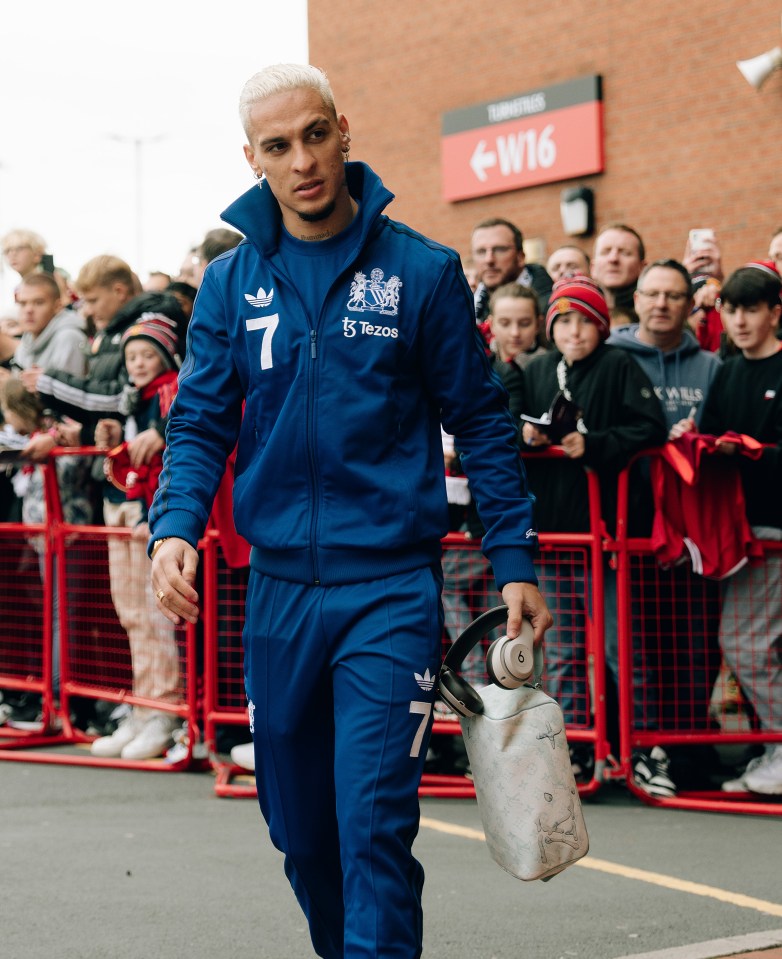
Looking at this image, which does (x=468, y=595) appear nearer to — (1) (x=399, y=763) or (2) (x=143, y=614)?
(2) (x=143, y=614)

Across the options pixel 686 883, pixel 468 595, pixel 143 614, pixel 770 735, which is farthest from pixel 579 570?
pixel 143 614

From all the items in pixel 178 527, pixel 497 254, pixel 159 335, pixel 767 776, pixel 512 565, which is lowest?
pixel 767 776

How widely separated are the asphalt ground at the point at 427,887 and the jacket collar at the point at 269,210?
87.3 inches

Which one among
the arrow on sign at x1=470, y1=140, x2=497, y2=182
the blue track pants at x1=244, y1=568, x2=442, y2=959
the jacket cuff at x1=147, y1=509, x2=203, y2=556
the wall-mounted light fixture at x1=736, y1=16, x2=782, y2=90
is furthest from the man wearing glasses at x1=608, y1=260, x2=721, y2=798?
the arrow on sign at x1=470, y1=140, x2=497, y2=182

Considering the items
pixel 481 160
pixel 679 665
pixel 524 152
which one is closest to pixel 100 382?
pixel 679 665

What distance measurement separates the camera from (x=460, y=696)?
11.6 feet

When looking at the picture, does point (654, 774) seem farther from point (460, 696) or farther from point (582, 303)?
point (460, 696)

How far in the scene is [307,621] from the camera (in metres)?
3.53

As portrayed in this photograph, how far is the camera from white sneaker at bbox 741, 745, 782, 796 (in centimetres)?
673

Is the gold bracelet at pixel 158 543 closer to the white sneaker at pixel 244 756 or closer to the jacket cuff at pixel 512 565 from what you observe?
the jacket cuff at pixel 512 565

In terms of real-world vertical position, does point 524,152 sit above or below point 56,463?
above

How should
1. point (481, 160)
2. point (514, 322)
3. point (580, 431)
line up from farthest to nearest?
point (481, 160), point (514, 322), point (580, 431)

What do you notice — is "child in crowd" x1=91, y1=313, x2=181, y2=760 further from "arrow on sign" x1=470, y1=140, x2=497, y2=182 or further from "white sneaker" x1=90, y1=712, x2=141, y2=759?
"arrow on sign" x1=470, y1=140, x2=497, y2=182

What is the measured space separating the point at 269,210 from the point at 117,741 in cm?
505
